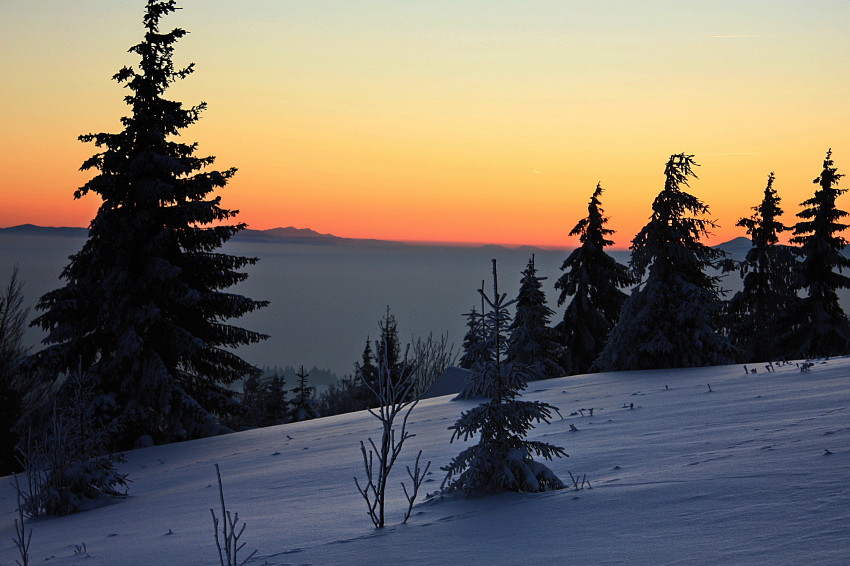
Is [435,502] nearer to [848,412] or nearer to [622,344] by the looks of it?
[848,412]

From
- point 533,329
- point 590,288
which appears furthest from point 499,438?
point 590,288

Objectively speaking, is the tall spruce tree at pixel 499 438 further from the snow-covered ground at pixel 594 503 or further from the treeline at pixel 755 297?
the treeline at pixel 755 297

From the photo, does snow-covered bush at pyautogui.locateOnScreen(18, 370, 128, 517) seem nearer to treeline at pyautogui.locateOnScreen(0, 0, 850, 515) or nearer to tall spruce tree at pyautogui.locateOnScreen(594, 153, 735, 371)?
treeline at pyautogui.locateOnScreen(0, 0, 850, 515)

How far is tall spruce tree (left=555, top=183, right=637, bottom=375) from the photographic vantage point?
32812 mm

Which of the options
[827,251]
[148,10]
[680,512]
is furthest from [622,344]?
[827,251]

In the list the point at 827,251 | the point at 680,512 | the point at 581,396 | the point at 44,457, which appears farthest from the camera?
the point at 827,251

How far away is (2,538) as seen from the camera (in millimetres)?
7176

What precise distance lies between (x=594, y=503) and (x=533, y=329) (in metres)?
26.0

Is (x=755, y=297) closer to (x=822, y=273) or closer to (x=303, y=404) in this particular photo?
(x=822, y=273)

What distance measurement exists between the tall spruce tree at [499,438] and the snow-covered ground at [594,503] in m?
0.15

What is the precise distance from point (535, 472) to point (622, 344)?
1250 centimetres

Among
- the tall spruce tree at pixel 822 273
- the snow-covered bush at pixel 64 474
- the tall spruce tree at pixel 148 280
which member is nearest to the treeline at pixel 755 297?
the tall spruce tree at pixel 822 273

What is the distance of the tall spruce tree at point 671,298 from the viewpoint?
1673 centimetres

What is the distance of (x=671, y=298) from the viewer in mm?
17016
